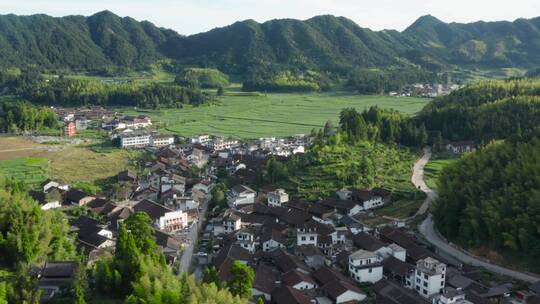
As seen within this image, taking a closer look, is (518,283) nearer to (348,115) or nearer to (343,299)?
(343,299)

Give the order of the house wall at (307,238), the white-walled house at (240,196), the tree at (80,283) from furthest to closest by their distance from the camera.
A: the white-walled house at (240,196) < the house wall at (307,238) < the tree at (80,283)

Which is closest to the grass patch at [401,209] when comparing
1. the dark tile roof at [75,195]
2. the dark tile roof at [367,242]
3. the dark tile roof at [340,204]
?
the dark tile roof at [340,204]

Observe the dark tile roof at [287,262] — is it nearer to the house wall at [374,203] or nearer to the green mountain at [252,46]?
the house wall at [374,203]

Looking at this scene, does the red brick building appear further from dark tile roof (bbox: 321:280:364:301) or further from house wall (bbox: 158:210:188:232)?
dark tile roof (bbox: 321:280:364:301)

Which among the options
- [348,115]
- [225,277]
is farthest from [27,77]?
[225,277]

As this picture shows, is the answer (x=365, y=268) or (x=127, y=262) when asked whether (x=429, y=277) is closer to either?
(x=365, y=268)

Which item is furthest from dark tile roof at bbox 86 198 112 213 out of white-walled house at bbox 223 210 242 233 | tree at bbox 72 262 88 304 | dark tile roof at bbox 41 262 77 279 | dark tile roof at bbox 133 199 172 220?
tree at bbox 72 262 88 304

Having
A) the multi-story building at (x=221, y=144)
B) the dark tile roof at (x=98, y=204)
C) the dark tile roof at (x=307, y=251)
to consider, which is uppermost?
the multi-story building at (x=221, y=144)
